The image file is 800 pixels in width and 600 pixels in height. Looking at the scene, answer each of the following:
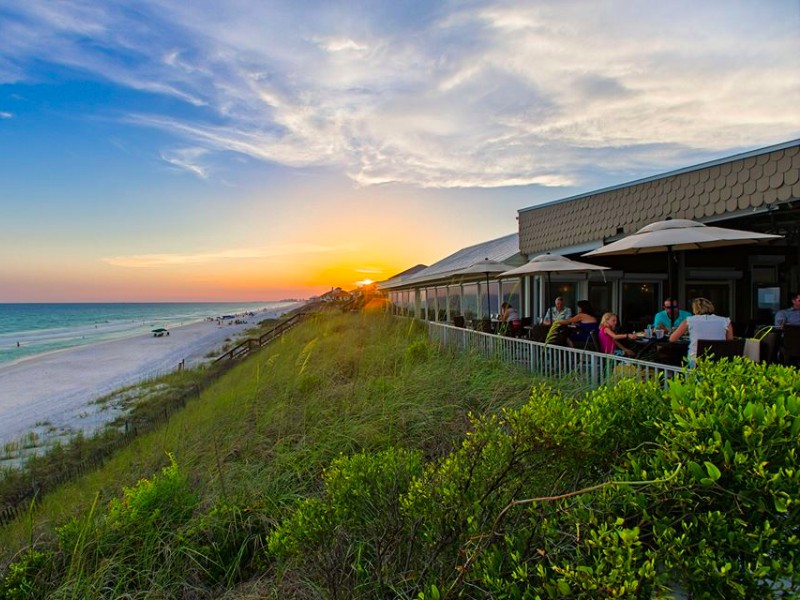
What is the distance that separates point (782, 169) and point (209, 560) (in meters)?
9.49

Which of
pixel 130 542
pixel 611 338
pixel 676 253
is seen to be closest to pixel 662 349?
pixel 611 338

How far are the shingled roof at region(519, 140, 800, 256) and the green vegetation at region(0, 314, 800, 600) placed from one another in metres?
6.32

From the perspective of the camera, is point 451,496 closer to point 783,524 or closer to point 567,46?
point 783,524

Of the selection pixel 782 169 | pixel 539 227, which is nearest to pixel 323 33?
pixel 539 227

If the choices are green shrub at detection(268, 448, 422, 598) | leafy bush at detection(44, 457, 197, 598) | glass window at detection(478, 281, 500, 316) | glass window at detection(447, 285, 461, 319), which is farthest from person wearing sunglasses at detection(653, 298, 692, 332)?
glass window at detection(447, 285, 461, 319)

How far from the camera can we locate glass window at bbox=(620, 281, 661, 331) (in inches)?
497

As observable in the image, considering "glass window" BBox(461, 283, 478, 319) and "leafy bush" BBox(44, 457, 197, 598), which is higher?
"glass window" BBox(461, 283, 478, 319)

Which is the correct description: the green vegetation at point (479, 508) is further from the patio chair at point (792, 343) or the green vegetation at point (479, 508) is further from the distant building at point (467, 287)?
the distant building at point (467, 287)

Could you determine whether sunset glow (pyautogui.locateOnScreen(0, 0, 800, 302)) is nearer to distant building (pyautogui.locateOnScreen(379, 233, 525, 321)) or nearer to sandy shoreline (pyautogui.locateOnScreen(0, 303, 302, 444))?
distant building (pyautogui.locateOnScreen(379, 233, 525, 321))

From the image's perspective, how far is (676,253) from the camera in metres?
11.9

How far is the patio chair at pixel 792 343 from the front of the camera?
626 centimetres

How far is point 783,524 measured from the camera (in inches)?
49.0

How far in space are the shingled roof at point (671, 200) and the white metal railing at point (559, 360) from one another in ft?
15.3

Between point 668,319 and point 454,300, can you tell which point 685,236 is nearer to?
point 668,319
